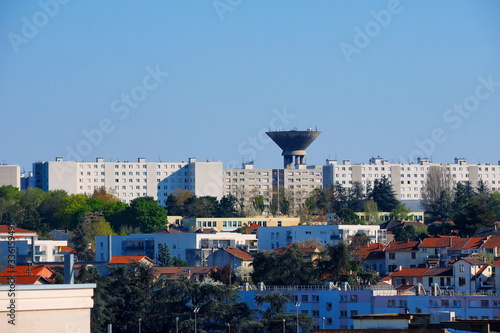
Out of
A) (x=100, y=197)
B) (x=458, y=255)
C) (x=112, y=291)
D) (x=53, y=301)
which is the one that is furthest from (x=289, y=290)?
(x=100, y=197)

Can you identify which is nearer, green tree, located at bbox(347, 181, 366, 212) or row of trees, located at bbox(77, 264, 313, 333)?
row of trees, located at bbox(77, 264, 313, 333)

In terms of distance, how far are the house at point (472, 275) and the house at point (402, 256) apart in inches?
466

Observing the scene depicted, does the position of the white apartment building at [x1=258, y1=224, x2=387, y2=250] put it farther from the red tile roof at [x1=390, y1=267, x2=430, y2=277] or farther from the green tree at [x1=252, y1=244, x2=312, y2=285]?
the green tree at [x1=252, y1=244, x2=312, y2=285]

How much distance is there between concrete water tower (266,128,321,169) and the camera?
13812cm

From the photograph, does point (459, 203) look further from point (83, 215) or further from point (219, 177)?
point (219, 177)

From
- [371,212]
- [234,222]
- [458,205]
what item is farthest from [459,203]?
[234,222]

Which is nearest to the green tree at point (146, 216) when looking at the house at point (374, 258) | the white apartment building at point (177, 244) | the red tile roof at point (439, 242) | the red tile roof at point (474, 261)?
the white apartment building at point (177, 244)

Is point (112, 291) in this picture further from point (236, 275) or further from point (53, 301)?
point (53, 301)

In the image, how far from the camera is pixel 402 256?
71.2m

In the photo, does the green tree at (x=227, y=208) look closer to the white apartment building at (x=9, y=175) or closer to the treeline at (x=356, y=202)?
the treeline at (x=356, y=202)

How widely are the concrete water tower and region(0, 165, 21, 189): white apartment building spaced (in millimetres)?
27603

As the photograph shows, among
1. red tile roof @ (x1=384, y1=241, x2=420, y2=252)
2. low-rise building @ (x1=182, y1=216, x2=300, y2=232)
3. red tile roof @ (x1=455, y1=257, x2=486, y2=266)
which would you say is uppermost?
low-rise building @ (x1=182, y1=216, x2=300, y2=232)

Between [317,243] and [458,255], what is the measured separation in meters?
13.5

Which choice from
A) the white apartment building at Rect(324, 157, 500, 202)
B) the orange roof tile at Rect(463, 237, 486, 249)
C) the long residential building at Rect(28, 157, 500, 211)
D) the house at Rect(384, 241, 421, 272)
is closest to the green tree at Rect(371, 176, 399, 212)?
the long residential building at Rect(28, 157, 500, 211)
